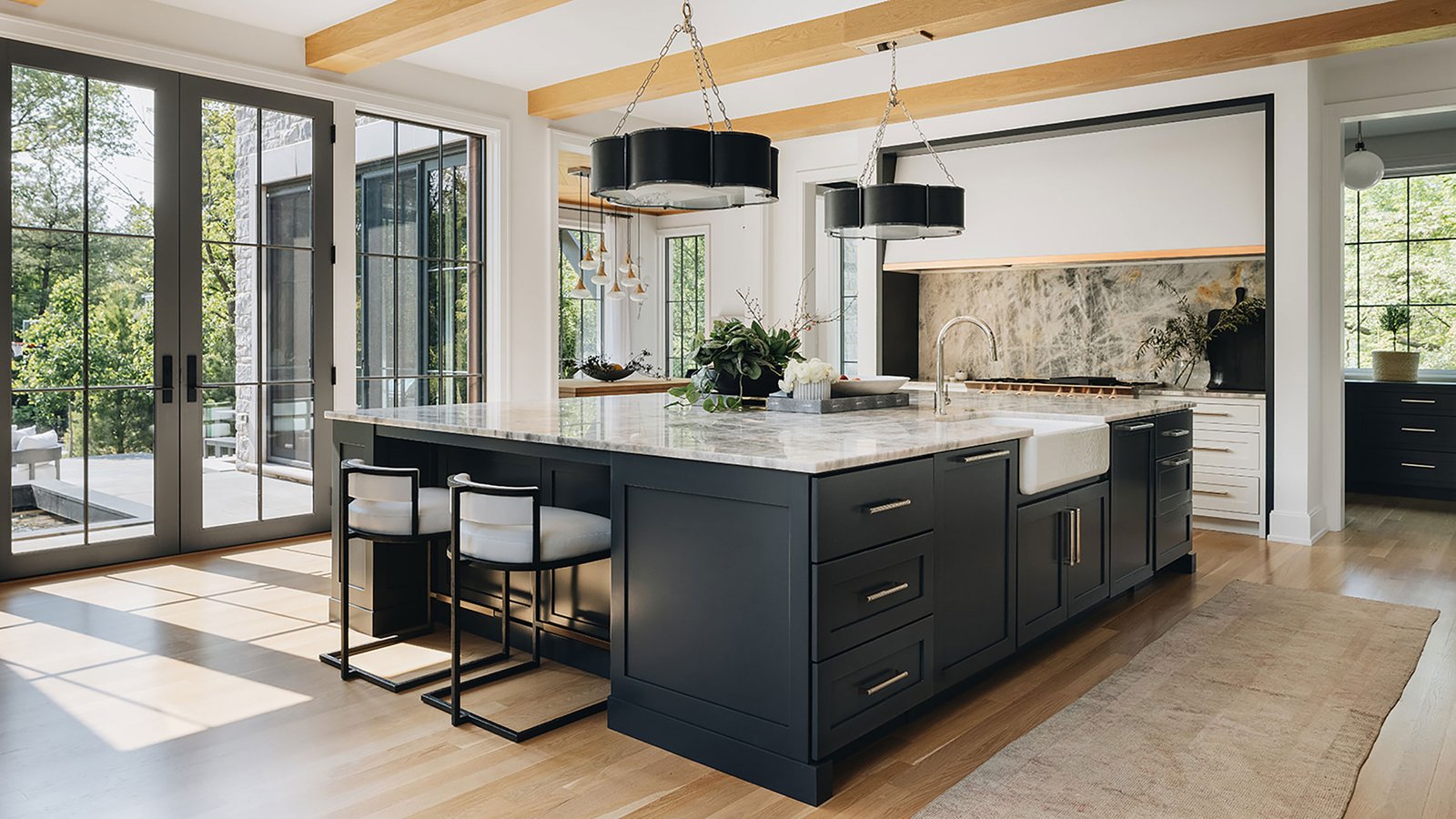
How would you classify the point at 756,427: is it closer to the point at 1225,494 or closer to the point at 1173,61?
the point at 1173,61

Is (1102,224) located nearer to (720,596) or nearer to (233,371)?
(720,596)

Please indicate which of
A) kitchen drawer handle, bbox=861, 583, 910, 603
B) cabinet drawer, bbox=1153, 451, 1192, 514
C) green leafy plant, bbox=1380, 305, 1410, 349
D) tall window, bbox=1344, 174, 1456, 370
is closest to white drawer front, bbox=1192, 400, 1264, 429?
cabinet drawer, bbox=1153, 451, 1192, 514

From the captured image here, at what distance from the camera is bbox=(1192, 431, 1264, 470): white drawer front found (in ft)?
18.3

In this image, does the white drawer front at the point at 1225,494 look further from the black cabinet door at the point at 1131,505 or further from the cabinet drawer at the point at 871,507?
the cabinet drawer at the point at 871,507

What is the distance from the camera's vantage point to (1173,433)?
4.30 metres

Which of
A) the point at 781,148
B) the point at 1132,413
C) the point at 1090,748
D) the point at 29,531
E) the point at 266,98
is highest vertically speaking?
the point at 781,148

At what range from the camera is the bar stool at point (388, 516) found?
2947mm

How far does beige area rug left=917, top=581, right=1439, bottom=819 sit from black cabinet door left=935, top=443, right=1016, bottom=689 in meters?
0.29

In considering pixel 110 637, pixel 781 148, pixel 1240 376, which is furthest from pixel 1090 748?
pixel 781 148

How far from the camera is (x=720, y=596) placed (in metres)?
2.41

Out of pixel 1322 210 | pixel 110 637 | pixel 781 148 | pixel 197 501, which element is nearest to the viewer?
pixel 110 637

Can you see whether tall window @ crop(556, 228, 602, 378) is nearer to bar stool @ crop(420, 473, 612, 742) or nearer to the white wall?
the white wall

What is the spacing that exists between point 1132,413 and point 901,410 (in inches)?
36.8

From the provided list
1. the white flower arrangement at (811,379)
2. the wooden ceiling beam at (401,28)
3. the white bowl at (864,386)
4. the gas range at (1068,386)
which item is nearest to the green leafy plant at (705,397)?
the white flower arrangement at (811,379)
